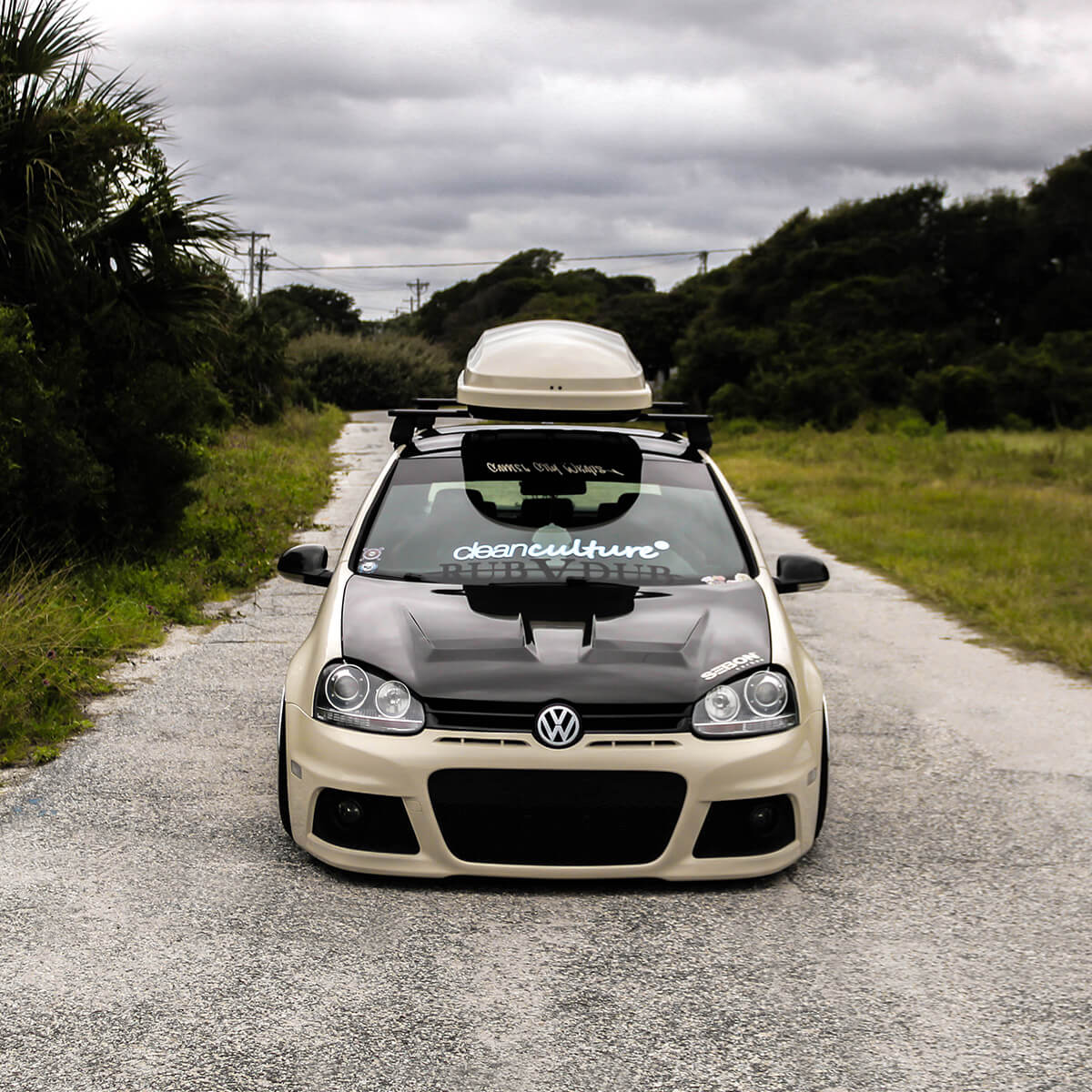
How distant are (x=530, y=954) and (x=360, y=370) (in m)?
57.4

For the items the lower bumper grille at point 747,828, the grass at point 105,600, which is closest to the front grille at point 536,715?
the lower bumper grille at point 747,828

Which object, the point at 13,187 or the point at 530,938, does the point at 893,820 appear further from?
the point at 13,187

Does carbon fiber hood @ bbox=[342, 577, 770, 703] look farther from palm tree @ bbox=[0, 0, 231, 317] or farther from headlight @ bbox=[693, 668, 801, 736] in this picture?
palm tree @ bbox=[0, 0, 231, 317]

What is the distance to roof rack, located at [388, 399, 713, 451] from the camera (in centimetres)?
607

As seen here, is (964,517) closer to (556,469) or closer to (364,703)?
(556,469)

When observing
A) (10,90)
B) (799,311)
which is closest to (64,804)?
(10,90)

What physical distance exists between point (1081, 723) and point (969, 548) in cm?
759

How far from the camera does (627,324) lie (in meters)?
74.4

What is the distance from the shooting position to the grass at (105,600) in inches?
253

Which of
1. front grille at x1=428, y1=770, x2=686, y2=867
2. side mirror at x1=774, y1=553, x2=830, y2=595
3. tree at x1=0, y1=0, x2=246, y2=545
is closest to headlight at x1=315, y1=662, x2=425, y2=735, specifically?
front grille at x1=428, y1=770, x2=686, y2=867

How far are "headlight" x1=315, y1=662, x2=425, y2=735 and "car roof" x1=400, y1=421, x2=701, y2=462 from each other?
5.54 ft

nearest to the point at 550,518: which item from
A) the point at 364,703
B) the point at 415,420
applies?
the point at 415,420

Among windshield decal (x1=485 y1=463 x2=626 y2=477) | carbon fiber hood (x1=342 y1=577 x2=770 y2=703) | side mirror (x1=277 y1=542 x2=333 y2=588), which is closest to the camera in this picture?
carbon fiber hood (x1=342 y1=577 x2=770 y2=703)

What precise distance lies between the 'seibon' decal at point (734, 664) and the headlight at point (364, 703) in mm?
909
